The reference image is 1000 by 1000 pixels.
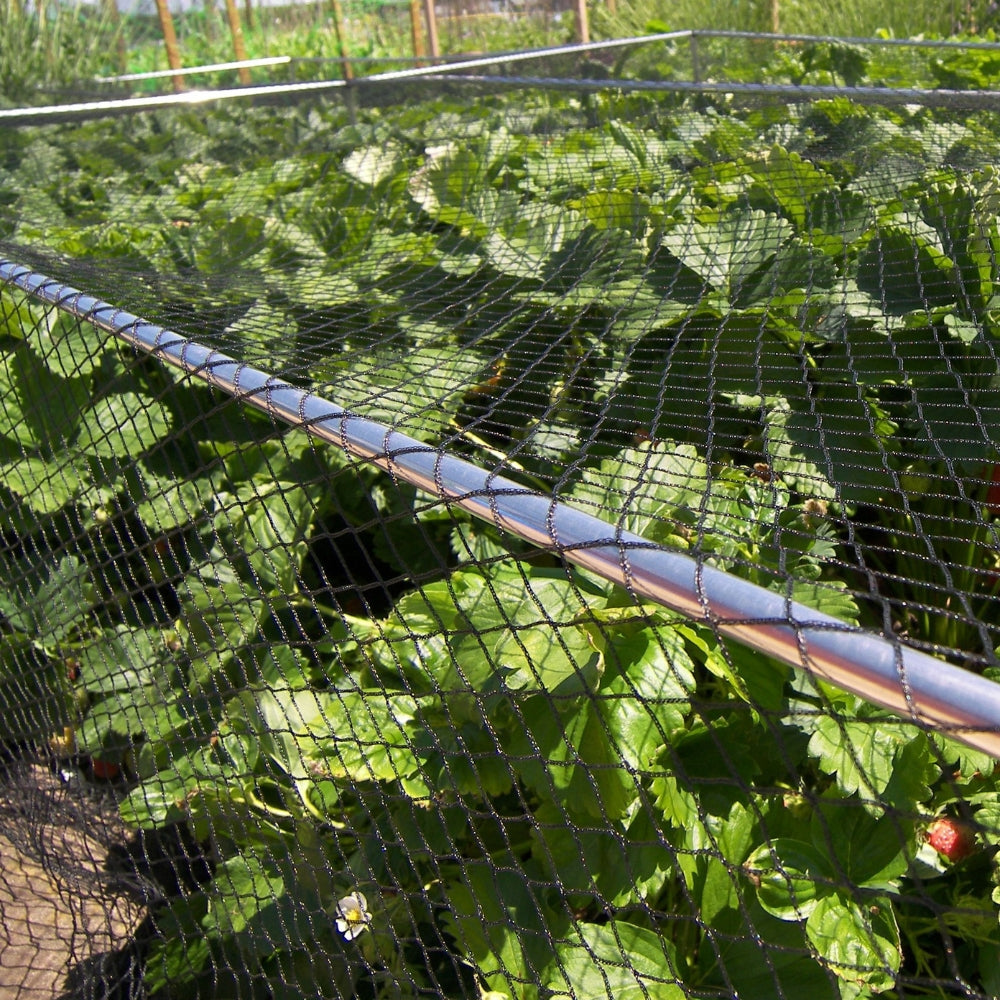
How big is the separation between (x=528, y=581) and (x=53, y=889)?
4.55 feet

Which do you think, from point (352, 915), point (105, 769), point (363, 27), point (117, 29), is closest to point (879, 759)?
point (352, 915)

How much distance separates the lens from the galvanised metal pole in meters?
0.67

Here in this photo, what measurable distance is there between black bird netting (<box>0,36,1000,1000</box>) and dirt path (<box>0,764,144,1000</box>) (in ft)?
0.04

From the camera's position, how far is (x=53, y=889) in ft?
6.90

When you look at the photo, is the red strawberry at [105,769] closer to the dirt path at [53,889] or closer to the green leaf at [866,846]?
the dirt path at [53,889]

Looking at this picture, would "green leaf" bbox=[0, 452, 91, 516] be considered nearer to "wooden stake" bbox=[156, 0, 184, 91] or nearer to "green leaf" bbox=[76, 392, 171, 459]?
"green leaf" bbox=[76, 392, 171, 459]

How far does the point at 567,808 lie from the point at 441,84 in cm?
386

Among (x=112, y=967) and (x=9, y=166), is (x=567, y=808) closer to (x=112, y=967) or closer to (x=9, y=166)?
(x=112, y=967)

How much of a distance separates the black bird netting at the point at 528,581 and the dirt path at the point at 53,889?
1 centimetres

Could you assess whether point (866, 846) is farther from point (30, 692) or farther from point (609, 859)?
point (30, 692)

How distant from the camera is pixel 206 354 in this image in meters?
1.46

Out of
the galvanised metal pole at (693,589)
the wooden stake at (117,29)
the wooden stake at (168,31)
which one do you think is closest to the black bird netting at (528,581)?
the galvanised metal pole at (693,589)

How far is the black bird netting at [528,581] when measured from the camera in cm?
120

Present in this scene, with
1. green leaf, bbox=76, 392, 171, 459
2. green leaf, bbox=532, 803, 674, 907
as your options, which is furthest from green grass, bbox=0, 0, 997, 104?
green leaf, bbox=532, 803, 674, 907
